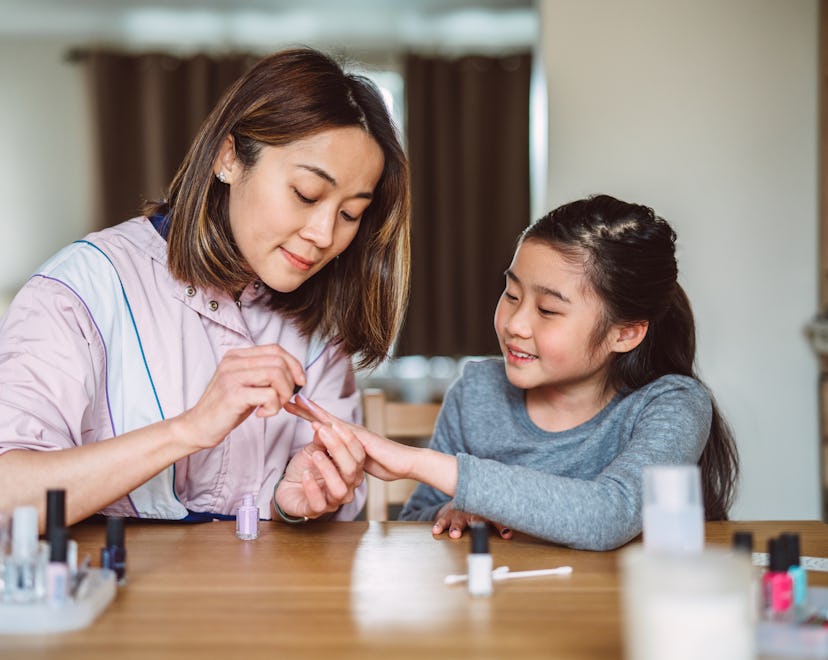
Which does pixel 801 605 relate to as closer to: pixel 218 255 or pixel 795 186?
pixel 218 255

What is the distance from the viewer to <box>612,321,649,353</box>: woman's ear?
5.05ft

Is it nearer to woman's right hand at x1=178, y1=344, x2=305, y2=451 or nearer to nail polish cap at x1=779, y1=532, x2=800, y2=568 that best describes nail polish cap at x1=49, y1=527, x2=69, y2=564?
woman's right hand at x1=178, y1=344, x2=305, y2=451

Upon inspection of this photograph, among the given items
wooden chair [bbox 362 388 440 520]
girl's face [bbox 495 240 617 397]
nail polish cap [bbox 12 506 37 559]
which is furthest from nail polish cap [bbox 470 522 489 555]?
wooden chair [bbox 362 388 440 520]

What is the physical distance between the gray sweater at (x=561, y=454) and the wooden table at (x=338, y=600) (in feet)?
0.14

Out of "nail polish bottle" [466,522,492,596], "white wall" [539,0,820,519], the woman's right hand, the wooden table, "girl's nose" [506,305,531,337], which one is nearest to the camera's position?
the wooden table

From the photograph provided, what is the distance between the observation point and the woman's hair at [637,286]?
1511 millimetres

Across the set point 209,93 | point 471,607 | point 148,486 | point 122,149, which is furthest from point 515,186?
point 471,607

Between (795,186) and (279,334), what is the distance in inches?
75.3

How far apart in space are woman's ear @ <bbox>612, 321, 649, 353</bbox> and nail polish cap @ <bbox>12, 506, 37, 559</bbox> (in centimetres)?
93

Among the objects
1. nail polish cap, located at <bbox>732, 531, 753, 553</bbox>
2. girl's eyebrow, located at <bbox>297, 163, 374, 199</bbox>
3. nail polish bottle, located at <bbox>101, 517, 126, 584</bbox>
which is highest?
girl's eyebrow, located at <bbox>297, 163, 374, 199</bbox>

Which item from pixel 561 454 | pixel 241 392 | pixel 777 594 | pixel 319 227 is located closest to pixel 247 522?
pixel 241 392

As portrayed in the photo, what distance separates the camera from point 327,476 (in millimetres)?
1249

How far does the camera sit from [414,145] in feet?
16.1

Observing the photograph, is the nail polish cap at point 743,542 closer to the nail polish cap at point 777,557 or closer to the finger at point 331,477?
the nail polish cap at point 777,557
